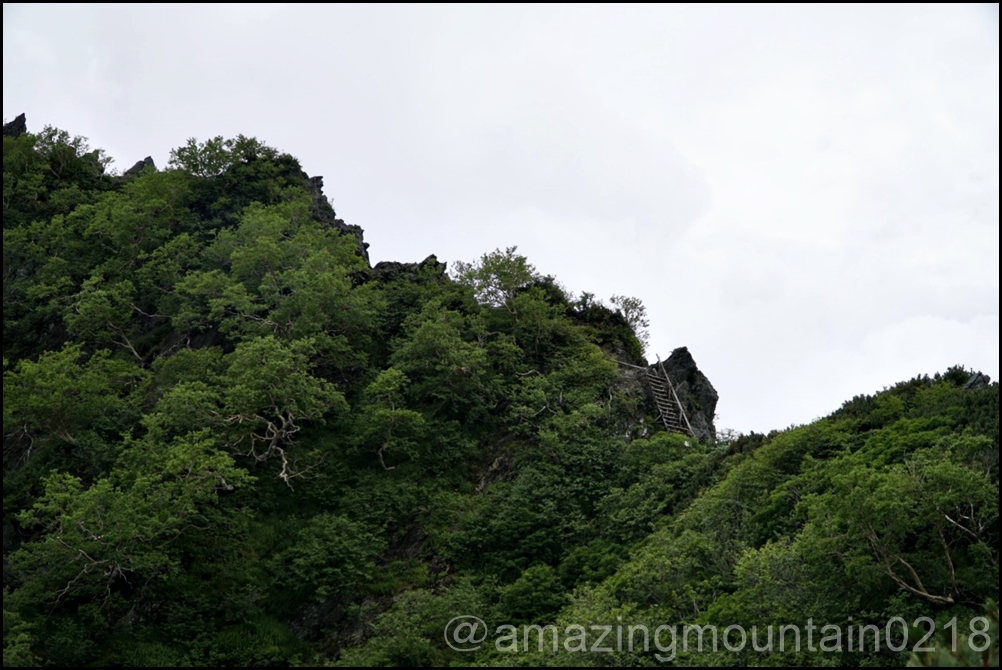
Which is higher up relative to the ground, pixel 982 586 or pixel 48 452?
pixel 48 452

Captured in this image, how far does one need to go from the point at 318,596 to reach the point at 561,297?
17.2m

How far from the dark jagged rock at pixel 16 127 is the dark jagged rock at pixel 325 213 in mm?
17018

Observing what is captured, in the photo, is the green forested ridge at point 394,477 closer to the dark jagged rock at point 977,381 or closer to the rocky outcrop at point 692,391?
the dark jagged rock at point 977,381

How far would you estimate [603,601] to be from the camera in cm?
1905

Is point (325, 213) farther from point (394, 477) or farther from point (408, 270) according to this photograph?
point (394, 477)

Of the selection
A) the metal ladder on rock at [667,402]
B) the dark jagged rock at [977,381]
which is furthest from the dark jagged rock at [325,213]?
the dark jagged rock at [977,381]

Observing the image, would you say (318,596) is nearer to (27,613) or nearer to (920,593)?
(27,613)

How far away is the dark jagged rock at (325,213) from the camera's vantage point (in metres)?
44.6

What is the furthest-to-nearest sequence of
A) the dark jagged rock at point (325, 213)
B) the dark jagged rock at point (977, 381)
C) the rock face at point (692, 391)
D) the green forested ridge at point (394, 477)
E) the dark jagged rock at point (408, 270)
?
the dark jagged rock at point (325, 213), the dark jagged rock at point (408, 270), the rock face at point (692, 391), the dark jagged rock at point (977, 381), the green forested ridge at point (394, 477)

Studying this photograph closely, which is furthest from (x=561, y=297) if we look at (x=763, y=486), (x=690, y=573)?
(x=690, y=573)

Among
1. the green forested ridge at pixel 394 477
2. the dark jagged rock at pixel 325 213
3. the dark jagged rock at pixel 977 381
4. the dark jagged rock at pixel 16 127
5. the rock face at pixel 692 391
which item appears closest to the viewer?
the green forested ridge at pixel 394 477

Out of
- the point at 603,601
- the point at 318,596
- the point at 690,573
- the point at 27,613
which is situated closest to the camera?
the point at 603,601

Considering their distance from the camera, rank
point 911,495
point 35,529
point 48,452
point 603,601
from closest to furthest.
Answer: point 911,495 → point 603,601 → point 35,529 → point 48,452

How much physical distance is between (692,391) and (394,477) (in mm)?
11663
